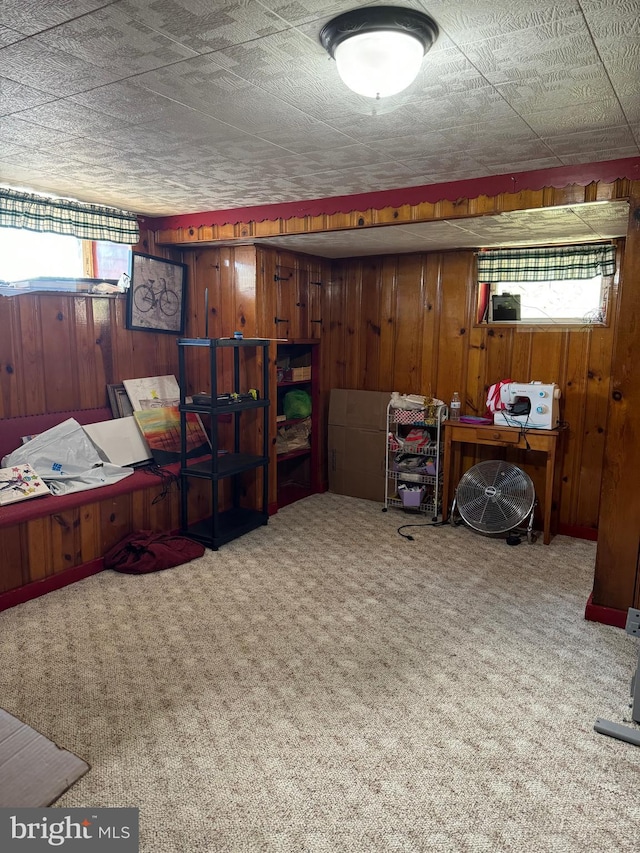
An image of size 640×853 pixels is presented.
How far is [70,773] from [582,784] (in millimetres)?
1687

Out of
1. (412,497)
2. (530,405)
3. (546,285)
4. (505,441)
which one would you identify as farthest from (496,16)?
(412,497)

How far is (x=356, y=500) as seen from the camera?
5160 mm

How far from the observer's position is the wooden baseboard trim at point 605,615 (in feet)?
9.79

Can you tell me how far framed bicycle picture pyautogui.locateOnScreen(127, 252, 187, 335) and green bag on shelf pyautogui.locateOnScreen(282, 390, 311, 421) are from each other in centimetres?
105

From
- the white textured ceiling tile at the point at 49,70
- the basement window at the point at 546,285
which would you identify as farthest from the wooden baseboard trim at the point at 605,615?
the white textured ceiling tile at the point at 49,70

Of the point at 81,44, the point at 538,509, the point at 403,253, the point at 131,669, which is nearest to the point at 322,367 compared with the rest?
the point at 403,253

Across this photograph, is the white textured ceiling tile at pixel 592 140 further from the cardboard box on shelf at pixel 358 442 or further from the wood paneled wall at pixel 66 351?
the wood paneled wall at pixel 66 351

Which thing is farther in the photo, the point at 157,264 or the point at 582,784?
the point at 157,264

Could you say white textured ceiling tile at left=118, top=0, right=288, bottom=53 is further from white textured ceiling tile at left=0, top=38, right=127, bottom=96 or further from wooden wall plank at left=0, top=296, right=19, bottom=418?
wooden wall plank at left=0, top=296, right=19, bottom=418

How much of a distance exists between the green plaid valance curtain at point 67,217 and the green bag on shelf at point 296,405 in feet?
5.73

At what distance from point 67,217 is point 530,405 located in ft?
10.8

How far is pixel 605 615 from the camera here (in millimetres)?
3014

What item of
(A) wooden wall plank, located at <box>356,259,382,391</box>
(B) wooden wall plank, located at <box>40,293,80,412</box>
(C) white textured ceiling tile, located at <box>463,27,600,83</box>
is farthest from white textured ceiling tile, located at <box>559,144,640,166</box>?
(B) wooden wall plank, located at <box>40,293,80,412</box>

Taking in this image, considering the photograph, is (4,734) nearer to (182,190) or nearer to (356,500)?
(182,190)
